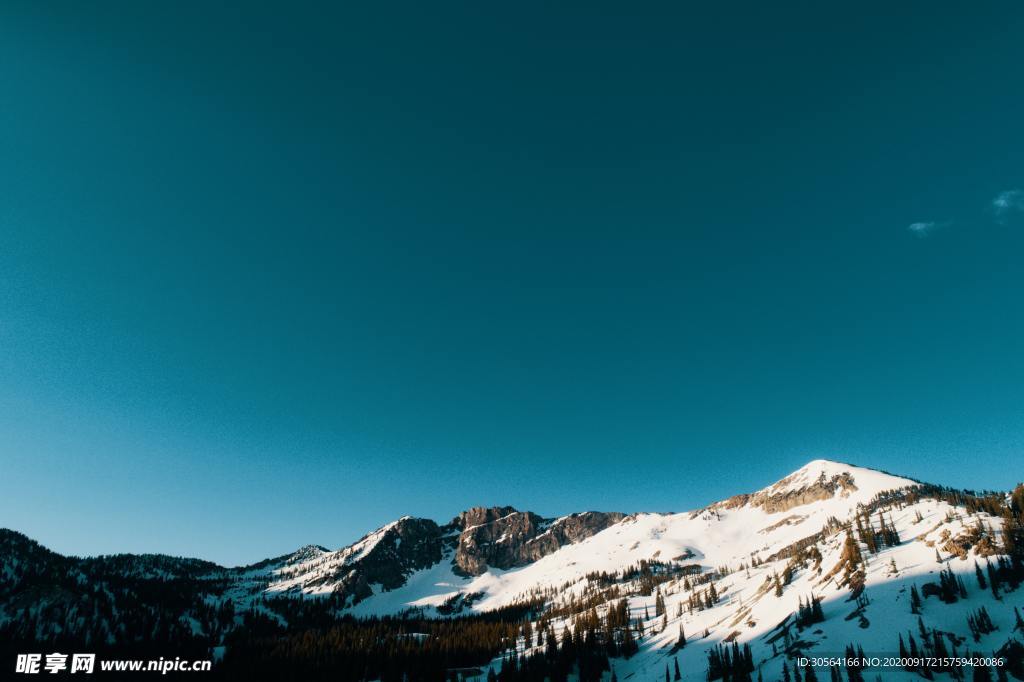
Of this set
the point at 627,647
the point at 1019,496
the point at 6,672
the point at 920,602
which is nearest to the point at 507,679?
the point at 627,647

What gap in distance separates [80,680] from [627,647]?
184419 mm

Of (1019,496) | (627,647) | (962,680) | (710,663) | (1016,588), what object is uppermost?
(1019,496)

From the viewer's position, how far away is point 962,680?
78.2 meters

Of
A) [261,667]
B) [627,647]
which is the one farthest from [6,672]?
[627,647]

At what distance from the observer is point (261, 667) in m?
175

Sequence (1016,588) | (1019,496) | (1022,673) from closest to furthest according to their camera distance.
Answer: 1. (1022,673)
2. (1016,588)
3. (1019,496)

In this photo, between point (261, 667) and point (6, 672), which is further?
point (261, 667)

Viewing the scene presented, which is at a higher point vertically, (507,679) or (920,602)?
(920,602)

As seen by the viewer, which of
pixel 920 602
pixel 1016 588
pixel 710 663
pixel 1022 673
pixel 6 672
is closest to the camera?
pixel 1022 673

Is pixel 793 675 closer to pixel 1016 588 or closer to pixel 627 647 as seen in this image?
pixel 1016 588

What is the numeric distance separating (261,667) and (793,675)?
175521mm

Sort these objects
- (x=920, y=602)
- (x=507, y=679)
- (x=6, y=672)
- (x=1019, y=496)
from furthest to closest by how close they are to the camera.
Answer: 1. (x=6, y=672)
2. (x=507, y=679)
3. (x=1019, y=496)
4. (x=920, y=602)

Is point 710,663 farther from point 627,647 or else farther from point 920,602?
point 627,647

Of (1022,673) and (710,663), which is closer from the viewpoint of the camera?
(1022,673)
